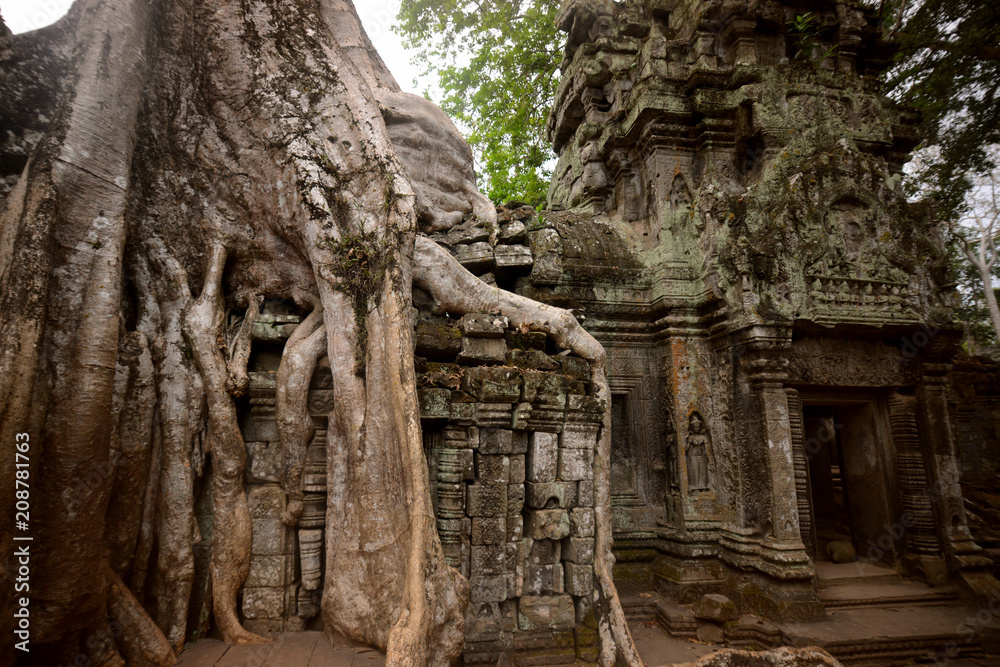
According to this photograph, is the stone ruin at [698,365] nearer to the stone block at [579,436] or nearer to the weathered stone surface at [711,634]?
the stone block at [579,436]

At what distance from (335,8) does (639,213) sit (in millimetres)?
4114

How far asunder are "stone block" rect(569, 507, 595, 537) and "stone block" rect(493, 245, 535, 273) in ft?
7.83

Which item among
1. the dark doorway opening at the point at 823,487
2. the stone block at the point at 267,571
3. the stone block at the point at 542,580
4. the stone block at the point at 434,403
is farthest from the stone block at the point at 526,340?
the dark doorway opening at the point at 823,487

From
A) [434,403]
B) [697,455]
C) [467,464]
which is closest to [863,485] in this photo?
[697,455]

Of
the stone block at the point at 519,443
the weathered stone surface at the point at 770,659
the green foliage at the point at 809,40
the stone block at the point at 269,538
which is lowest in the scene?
the weathered stone surface at the point at 770,659

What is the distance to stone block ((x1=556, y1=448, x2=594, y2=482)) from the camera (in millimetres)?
3891

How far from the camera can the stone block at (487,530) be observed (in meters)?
3.51

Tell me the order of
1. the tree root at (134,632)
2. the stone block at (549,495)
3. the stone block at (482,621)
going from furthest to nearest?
the stone block at (549,495) → the stone block at (482,621) → the tree root at (134,632)

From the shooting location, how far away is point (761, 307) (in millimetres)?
5180

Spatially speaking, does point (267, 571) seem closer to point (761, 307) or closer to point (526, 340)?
point (526, 340)

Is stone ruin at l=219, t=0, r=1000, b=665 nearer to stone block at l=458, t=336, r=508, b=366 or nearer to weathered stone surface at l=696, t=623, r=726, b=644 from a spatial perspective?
stone block at l=458, t=336, r=508, b=366

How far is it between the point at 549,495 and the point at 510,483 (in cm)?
31

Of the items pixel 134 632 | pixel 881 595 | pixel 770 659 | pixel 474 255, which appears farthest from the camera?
pixel 881 595

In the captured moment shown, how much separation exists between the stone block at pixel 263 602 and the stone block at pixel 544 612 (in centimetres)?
159
